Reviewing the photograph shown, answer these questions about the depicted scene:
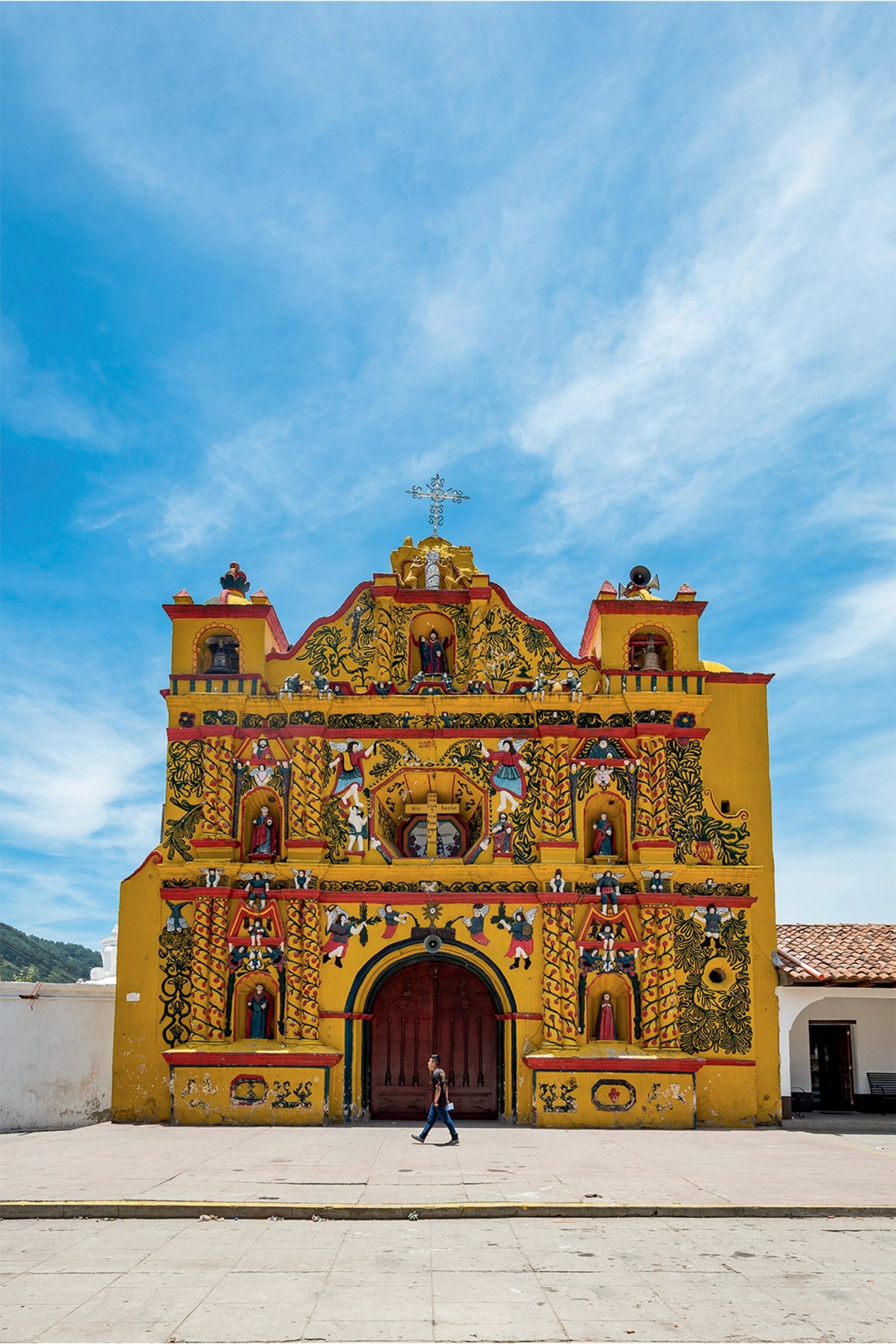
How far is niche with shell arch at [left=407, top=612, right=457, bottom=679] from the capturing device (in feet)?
67.9

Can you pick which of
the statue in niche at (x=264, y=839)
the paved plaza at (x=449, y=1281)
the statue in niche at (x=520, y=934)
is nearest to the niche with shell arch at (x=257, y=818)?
the statue in niche at (x=264, y=839)

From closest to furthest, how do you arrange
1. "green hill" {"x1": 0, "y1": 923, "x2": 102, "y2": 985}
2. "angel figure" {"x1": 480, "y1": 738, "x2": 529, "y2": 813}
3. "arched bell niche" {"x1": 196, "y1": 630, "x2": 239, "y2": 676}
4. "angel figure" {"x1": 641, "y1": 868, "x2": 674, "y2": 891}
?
"angel figure" {"x1": 641, "y1": 868, "x2": 674, "y2": 891}, "angel figure" {"x1": 480, "y1": 738, "x2": 529, "y2": 813}, "arched bell niche" {"x1": 196, "y1": 630, "x2": 239, "y2": 676}, "green hill" {"x1": 0, "y1": 923, "x2": 102, "y2": 985}

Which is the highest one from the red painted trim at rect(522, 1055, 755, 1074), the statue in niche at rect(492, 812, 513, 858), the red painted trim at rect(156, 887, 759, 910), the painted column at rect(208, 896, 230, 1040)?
the statue in niche at rect(492, 812, 513, 858)

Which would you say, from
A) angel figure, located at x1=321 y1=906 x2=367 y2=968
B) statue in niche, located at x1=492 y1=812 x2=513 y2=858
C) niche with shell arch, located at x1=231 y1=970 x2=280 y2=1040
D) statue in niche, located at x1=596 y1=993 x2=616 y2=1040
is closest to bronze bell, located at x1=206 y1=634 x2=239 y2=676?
angel figure, located at x1=321 y1=906 x2=367 y2=968

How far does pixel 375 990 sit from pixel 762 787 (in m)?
7.84

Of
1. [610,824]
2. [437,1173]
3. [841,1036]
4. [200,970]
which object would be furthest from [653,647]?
[437,1173]

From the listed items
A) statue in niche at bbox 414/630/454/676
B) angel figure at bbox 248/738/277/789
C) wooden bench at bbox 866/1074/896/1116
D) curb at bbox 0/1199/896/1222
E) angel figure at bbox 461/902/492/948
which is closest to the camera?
curb at bbox 0/1199/896/1222

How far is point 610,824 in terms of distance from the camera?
19.9 meters

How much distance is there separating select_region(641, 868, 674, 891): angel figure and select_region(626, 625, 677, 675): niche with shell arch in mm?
3611

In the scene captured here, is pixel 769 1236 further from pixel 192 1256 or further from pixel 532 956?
pixel 532 956

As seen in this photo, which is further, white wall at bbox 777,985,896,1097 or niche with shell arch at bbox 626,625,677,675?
white wall at bbox 777,985,896,1097

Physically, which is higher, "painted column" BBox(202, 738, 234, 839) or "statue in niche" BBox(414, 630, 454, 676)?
"statue in niche" BBox(414, 630, 454, 676)

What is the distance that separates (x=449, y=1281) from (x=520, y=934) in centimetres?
1060

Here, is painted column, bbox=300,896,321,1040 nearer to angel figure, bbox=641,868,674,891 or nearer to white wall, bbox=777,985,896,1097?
angel figure, bbox=641,868,674,891
